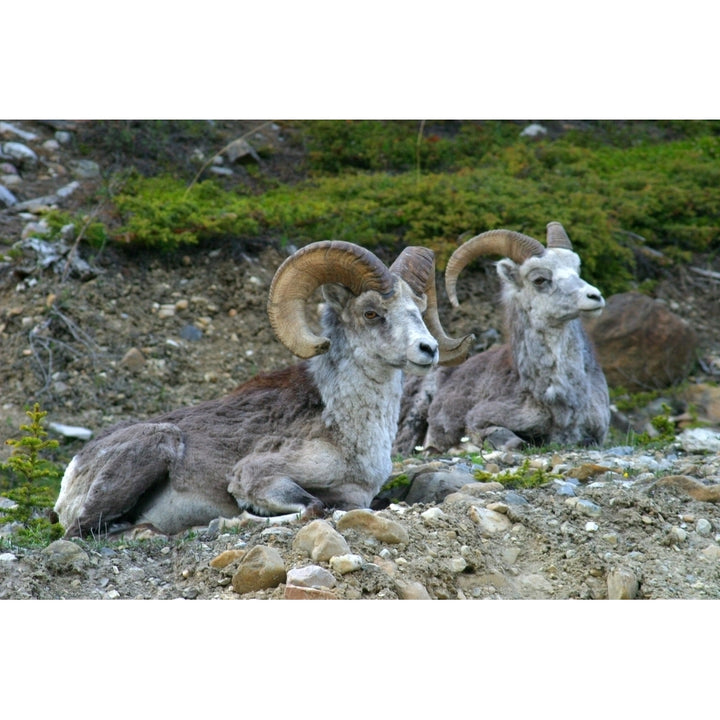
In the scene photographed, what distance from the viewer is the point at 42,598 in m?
7.48

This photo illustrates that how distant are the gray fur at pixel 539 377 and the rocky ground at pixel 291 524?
0.78 meters

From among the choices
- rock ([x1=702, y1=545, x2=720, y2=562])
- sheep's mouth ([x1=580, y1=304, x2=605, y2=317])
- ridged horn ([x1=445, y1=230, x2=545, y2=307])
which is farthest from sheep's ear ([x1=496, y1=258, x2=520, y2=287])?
rock ([x1=702, y1=545, x2=720, y2=562])

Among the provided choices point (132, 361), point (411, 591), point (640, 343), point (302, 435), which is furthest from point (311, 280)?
point (640, 343)

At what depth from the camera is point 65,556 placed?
7.99 m

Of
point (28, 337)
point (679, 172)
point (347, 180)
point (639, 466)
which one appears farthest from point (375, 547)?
point (679, 172)

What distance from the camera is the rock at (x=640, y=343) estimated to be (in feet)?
58.1

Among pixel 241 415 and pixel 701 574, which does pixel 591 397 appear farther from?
pixel 701 574

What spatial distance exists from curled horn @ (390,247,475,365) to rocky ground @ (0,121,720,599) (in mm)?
1120

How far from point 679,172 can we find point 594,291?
33.8 ft

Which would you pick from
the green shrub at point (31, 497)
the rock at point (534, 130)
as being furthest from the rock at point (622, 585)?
the rock at point (534, 130)

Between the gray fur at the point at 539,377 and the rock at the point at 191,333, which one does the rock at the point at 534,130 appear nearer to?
the rock at the point at 191,333

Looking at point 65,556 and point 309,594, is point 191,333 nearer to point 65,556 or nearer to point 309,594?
point 65,556

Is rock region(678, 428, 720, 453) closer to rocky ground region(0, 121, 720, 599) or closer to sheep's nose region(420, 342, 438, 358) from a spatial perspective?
rocky ground region(0, 121, 720, 599)

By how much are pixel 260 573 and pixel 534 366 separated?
7.18 metres
